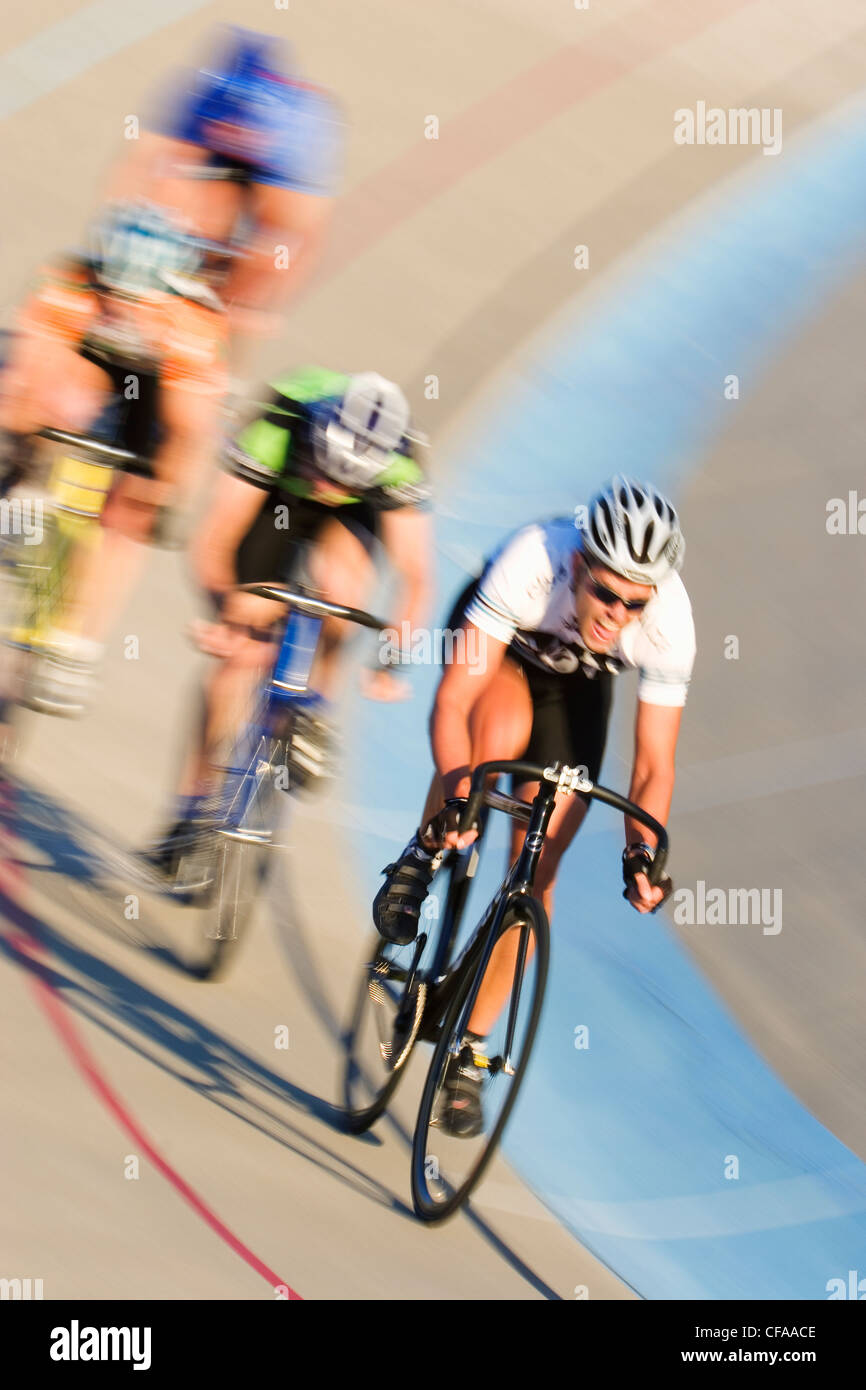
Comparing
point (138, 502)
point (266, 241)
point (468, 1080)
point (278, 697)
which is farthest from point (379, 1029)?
point (266, 241)

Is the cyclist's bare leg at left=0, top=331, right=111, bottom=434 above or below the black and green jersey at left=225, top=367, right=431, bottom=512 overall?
above

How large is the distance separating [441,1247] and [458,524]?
4306mm

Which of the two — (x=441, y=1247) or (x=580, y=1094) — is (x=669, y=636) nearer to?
(x=441, y=1247)

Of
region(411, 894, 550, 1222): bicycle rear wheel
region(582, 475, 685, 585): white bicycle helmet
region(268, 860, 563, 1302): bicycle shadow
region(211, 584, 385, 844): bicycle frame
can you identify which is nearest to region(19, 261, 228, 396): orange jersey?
region(211, 584, 385, 844): bicycle frame

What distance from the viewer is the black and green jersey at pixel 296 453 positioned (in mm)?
3600

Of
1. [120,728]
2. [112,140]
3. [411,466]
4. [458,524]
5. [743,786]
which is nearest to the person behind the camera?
[411,466]

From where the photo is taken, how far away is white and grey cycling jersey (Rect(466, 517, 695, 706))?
10.7 ft

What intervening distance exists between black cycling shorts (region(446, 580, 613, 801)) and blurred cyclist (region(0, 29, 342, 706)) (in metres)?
1.04

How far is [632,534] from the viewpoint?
2.98 m

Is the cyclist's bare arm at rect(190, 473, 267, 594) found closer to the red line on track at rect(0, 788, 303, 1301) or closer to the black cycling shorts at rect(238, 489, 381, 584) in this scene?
the black cycling shorts at rect(238, 489, 381, 584)

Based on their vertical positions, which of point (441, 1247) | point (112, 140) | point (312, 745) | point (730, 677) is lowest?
point (441, 1247)

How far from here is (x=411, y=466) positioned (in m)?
3.65

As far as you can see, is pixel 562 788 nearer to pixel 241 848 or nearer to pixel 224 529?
pixel 241 848

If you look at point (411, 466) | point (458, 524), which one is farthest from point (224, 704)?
point (458, 524)
